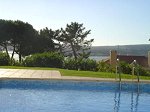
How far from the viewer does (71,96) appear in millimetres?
12836

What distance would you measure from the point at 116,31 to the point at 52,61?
8.79m

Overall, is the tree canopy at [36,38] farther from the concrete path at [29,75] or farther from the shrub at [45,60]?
the concrete path at [29,75]

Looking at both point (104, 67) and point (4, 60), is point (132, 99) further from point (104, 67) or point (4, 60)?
point (4, 60)

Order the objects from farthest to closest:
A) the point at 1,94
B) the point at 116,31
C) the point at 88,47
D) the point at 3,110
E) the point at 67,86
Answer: the point at 88,47, the point at 116,31, the point at 67,86, the point at 1,94, the point at 3,110

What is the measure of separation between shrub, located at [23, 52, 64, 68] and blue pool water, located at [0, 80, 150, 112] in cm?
812

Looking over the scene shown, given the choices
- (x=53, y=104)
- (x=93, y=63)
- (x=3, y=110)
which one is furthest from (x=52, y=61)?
(x=3, y=110)

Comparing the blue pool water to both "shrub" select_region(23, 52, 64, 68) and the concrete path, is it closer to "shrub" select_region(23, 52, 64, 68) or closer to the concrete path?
the concrete path

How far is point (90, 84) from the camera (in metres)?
14.4

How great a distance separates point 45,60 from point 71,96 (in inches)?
394

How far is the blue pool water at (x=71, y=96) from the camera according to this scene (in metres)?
10.6

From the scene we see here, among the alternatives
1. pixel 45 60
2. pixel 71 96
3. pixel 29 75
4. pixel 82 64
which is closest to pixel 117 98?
pixel 71 96

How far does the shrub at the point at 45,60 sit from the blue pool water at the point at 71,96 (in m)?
8.12

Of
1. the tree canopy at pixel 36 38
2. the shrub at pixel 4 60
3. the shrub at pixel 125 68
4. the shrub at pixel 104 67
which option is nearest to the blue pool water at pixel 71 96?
the shrub at pixel 125 68

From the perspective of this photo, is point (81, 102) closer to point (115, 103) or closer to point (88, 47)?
point (115, 103)
